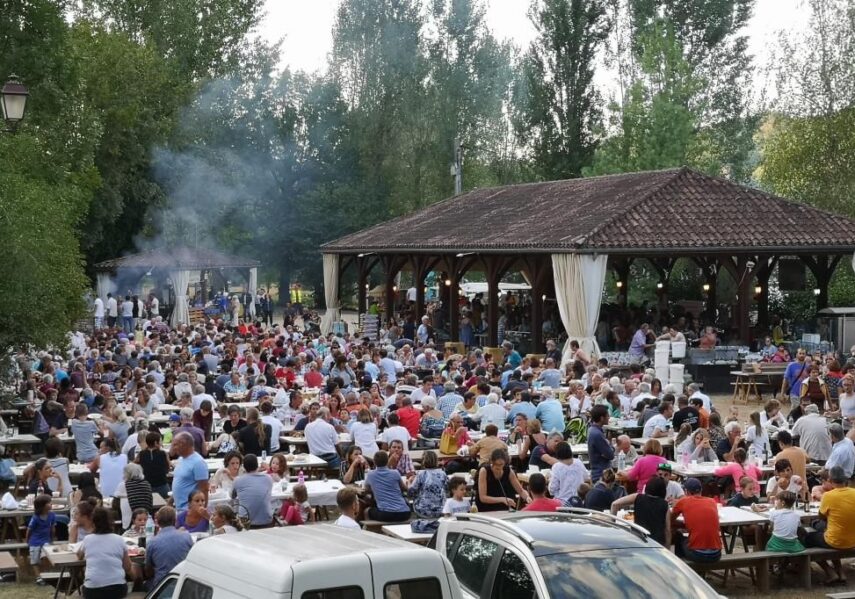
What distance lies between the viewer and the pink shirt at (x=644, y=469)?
12.0m

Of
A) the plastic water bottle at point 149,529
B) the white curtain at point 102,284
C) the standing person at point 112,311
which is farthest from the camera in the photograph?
the white curtain at point 102,284

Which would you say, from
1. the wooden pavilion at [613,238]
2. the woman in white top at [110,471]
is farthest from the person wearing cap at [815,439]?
the wooden pavilion at [613,238]

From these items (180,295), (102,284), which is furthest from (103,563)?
(102,284)

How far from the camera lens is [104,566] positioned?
9.20m

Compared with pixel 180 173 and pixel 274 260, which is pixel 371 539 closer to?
pixel 180 173

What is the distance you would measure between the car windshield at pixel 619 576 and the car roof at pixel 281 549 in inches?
34.8

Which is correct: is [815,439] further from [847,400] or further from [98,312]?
[98,312]

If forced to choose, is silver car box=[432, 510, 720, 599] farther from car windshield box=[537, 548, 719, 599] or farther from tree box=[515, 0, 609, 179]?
tree box=[515, 0, 609, 179]

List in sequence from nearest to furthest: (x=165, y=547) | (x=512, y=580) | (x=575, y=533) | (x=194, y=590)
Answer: (x=194, y=590) < (x=512, y=580) < (x=575, y=533) < (x=165, y=547)

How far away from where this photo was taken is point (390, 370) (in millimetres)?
22422

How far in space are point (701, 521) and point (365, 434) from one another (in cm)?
510

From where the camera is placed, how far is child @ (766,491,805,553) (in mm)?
10789

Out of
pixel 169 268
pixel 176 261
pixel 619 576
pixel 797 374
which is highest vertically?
pixel 176 261

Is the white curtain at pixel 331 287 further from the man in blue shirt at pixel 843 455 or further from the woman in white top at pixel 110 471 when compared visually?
the man in blue shirt at pixel 843 455
